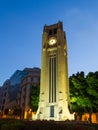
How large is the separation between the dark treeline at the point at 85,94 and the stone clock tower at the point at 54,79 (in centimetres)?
261

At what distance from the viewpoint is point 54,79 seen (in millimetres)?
48656

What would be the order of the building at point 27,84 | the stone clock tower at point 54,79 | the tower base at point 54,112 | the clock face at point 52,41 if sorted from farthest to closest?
the building at point 27,84 < the clock face at point 52,41 < the stone clock tower at point 54,79 < the tower base at point 54,112

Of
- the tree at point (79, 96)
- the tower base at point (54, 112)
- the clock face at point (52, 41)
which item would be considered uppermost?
the clock face at point (52, 41)

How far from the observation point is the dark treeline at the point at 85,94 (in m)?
41.0

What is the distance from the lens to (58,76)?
48.2 metres

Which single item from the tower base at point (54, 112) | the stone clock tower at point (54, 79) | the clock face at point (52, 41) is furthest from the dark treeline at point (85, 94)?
the clock face at point (52, 41)

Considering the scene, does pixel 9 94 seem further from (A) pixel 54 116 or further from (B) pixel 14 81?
(A) pixel 54 116

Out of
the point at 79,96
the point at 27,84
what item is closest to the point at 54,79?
the point at 79,96

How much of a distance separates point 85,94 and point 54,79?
380 inches

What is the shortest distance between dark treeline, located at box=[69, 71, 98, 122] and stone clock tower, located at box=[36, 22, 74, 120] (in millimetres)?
2613

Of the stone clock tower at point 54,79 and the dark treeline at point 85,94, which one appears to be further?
the stone clock tower at point 54,79

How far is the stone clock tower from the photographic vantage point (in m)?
44.4

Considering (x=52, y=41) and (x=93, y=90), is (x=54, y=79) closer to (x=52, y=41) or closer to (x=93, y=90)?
(x=93, y=90)

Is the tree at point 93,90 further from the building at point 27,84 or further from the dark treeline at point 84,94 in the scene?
the building at point 27,84
